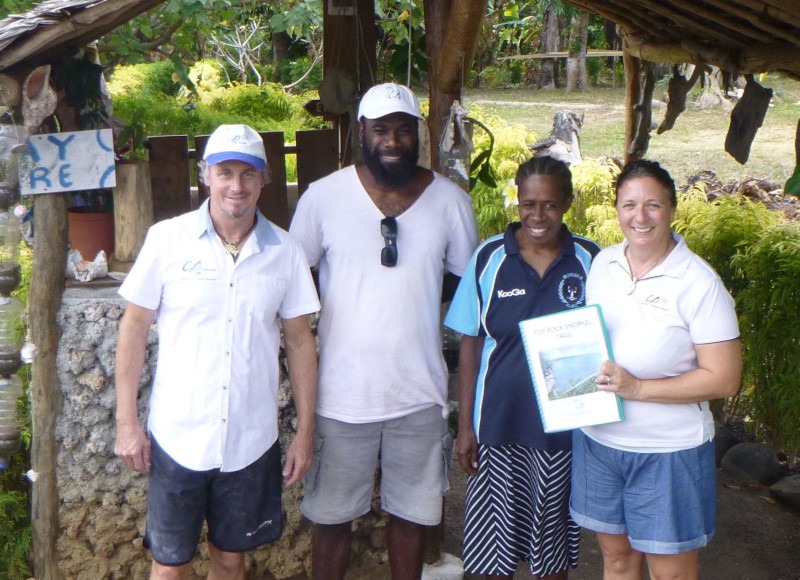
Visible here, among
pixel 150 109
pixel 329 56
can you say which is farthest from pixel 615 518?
pixel 150 109

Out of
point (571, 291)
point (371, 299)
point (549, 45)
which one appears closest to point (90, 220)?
point (371, 299)

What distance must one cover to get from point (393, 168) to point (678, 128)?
1611cm

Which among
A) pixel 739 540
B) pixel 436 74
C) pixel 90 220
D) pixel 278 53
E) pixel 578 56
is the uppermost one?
pixel 578 56

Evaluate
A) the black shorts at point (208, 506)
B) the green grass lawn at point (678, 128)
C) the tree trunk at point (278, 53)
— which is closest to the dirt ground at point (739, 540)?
the black shorts at point (208, 506)

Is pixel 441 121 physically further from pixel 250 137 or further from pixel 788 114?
pixel 788 114

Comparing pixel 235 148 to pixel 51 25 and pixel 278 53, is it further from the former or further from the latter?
pixel 278 53

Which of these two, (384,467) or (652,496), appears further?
(384,467)

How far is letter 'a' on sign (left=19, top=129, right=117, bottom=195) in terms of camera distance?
3.45 metres

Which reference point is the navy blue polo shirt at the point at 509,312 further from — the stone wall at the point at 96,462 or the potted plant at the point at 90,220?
the potted plant at the point at 90,220

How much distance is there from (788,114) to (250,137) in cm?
1770

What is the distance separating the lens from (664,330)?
280 cm

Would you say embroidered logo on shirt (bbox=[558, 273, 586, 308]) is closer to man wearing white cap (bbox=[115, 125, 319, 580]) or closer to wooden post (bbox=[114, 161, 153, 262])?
man wearing white cap (bbox=[115, 125, 319, 580])

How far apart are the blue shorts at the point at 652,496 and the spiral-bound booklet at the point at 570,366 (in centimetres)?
16

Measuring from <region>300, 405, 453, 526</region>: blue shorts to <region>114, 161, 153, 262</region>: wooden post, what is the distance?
1.13 metres
